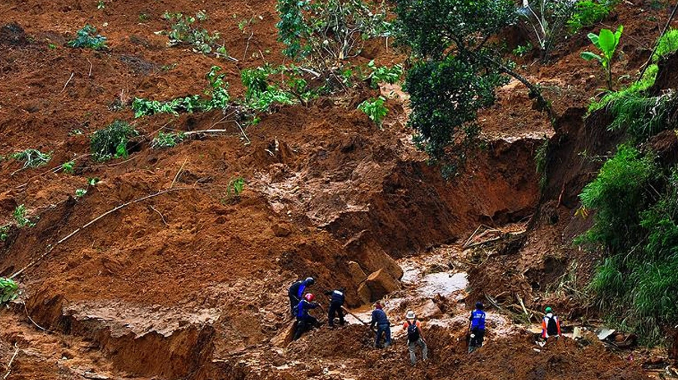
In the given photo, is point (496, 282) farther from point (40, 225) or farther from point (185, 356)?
point (40, 225)

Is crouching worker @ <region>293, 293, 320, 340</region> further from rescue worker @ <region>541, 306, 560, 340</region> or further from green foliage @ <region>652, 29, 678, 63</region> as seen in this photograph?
green foliage @ <region>652, 29, 678, 63</region>

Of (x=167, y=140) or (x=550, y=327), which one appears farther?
(x=167, y=140)

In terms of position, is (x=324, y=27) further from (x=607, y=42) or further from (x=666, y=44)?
(x=666, y=44)

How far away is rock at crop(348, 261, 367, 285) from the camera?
16.0 meters

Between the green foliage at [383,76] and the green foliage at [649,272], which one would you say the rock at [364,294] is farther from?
the green foliage at [383,76]

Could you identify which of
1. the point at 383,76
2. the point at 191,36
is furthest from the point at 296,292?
the point at 191,36

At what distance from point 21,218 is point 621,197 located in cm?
1141

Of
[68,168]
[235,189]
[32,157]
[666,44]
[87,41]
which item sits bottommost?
[87,41]

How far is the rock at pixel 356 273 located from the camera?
632 inches

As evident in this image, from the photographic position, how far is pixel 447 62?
52.7ft

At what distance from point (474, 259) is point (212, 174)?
17.7ft

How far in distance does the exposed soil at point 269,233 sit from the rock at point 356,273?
10 centimetres

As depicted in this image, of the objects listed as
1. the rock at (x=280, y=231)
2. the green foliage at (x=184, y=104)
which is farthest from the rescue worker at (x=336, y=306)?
the green foliage at (x=184, y=104)

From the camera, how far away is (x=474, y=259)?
17.9m
